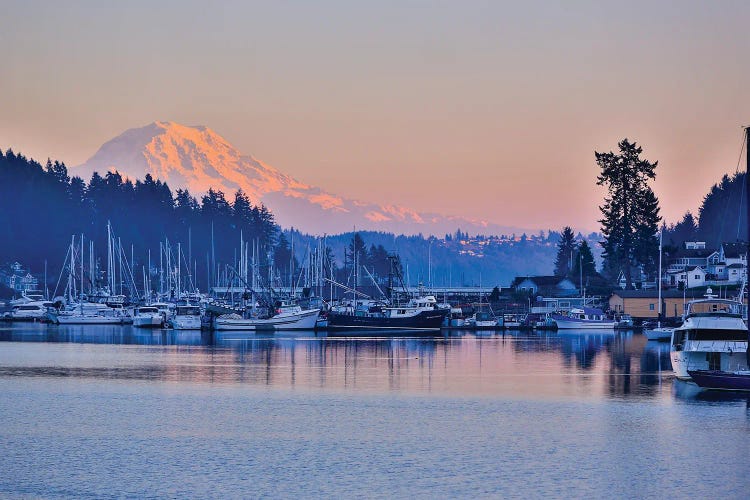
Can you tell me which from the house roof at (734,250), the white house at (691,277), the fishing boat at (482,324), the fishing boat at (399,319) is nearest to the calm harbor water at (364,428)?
the fishing boat at (399,319)

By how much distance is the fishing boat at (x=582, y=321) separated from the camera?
168 meters

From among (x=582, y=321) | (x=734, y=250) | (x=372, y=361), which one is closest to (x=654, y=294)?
(x=582, y=321)

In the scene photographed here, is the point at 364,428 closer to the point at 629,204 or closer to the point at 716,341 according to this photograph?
the point at 716,341

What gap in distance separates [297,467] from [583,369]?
5126cm

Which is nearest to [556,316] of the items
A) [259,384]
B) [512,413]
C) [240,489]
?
[259,384]

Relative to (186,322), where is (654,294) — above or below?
above

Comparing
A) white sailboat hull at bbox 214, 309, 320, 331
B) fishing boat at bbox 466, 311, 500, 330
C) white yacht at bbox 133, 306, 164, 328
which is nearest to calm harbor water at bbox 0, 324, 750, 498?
white sailboat hull at bbox 214, 309, 320, 331

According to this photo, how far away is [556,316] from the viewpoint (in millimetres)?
174000

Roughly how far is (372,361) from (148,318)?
3081 inches

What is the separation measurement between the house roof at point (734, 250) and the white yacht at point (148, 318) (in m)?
94.7

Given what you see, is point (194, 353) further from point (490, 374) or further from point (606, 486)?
point (606, 486)

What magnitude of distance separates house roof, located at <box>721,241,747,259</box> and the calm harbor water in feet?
294

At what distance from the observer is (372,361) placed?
4043 inches

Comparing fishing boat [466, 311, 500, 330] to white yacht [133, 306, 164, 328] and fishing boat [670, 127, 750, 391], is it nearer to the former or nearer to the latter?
white yacht [133, 306, 164, 328]
